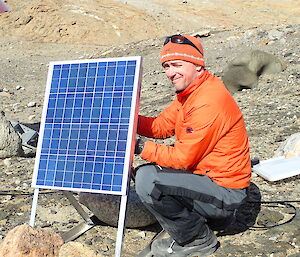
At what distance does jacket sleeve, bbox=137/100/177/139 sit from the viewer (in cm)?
490

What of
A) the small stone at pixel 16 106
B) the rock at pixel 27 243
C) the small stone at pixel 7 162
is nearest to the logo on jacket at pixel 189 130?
the rock at pixel 27 243

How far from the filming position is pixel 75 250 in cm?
457

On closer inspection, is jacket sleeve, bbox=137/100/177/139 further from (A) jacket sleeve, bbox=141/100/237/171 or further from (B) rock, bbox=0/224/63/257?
(B) rock, bbox=0/224/63/257

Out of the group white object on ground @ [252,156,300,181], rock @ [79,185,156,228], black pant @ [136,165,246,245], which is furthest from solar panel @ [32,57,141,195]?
white object on ground @ [252,156,300,181]

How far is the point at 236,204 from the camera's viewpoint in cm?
439

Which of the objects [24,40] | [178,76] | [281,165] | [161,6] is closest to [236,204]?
[178,76]

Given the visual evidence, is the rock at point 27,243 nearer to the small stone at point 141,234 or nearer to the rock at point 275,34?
the small stone at point 141,234

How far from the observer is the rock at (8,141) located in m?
7.73

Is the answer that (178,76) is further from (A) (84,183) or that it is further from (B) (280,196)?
(B) (280,196)

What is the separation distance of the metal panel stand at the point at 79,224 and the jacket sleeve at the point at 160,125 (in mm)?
927

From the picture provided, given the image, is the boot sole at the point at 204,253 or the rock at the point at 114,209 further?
the rock at the point at 114,209

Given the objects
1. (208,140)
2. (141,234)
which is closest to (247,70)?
(141,234)

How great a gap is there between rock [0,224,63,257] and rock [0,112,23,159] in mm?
3449

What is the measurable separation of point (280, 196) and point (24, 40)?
21.0 metres
